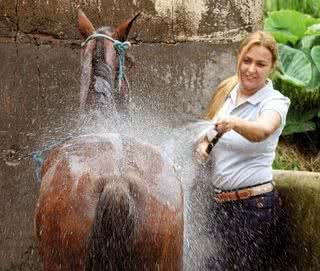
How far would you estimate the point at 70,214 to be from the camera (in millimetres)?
3201

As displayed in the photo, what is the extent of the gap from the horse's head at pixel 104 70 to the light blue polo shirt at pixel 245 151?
2.00 feet

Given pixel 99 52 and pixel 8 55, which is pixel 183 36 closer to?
pixel 8 55

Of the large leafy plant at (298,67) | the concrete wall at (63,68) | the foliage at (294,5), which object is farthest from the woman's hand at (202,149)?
the foliage at (294,5)

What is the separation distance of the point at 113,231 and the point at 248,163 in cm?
125

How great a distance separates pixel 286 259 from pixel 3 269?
7.90ft

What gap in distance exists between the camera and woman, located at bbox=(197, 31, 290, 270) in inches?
159

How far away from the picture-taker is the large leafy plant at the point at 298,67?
7.62m

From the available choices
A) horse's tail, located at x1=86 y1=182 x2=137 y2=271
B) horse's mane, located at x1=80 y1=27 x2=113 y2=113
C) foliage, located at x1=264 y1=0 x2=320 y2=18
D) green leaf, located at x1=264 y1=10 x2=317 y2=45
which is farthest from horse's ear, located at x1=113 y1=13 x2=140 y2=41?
foliage, located at x1=264 y1=0 x2=320 y2=18

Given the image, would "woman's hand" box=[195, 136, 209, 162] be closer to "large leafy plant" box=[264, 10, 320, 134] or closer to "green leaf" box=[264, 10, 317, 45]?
"large leafy plant" box=[264, 10, 320, 134]

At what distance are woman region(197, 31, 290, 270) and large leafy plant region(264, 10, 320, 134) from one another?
3.31 metres

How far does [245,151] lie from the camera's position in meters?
4.06

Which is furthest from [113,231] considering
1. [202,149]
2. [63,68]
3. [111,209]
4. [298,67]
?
[298,67]

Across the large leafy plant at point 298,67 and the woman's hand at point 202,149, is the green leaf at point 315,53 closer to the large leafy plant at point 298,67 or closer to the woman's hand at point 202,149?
the large leafy plant at point 298,67

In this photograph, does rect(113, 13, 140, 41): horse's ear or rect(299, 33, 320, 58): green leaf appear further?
rect(299, 33, 320, 58): green leaf
